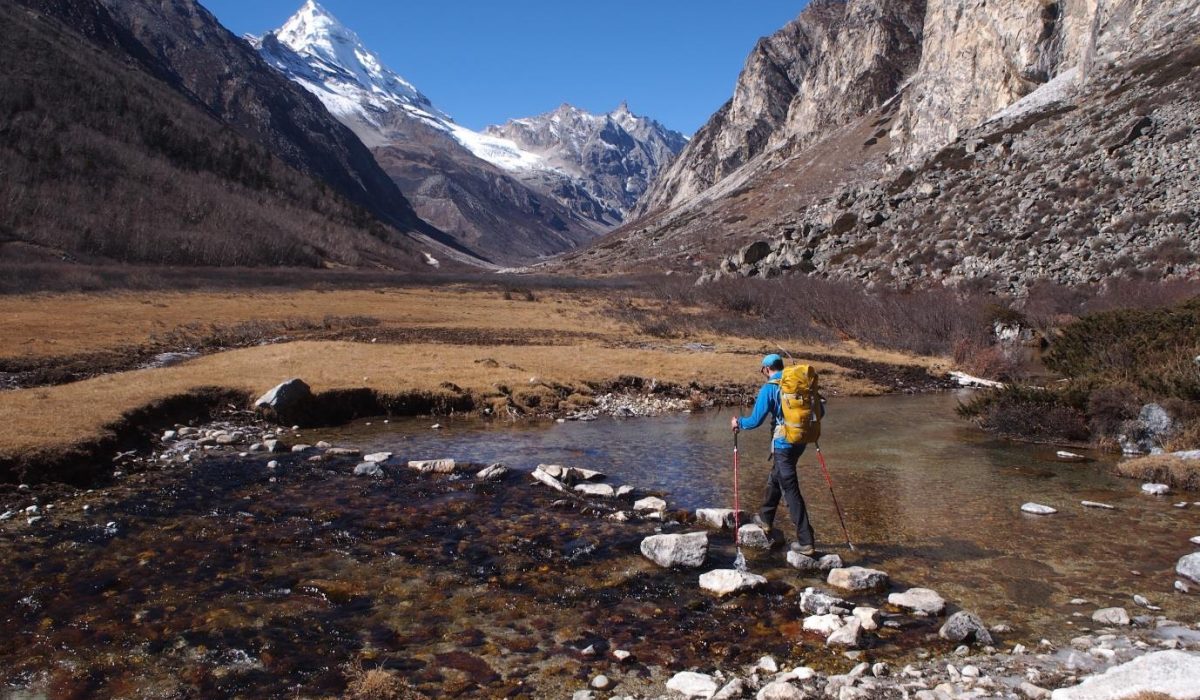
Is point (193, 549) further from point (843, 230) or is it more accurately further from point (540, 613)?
point (843, 230)

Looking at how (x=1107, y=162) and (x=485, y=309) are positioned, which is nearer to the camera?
(x=1107, y=162)

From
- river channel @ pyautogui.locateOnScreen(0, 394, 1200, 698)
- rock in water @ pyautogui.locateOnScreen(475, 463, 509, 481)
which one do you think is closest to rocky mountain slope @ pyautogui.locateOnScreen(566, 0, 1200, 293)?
river channel @ pyautogui.locateOnScreen(0, 394, 1200, 698)

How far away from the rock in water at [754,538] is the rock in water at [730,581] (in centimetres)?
173

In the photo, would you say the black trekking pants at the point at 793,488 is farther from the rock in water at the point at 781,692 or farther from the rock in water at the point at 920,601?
the rock in water at the point at 781,692

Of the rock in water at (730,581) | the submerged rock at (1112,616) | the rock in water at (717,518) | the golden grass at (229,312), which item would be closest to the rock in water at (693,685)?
the rock in water at (730,581)

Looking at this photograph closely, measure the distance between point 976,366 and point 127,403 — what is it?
3872cm

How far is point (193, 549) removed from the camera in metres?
10.8

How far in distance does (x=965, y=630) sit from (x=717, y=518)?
4.92 m

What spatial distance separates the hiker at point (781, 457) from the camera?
10.8 m

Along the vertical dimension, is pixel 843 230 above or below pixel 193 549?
above

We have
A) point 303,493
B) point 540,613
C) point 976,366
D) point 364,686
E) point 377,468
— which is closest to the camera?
point 364,686

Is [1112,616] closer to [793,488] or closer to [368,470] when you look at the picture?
[793,488]

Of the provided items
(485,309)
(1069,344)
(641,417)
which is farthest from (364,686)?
(485,309)

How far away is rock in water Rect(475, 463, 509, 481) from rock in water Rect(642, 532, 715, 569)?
18.4 feet
